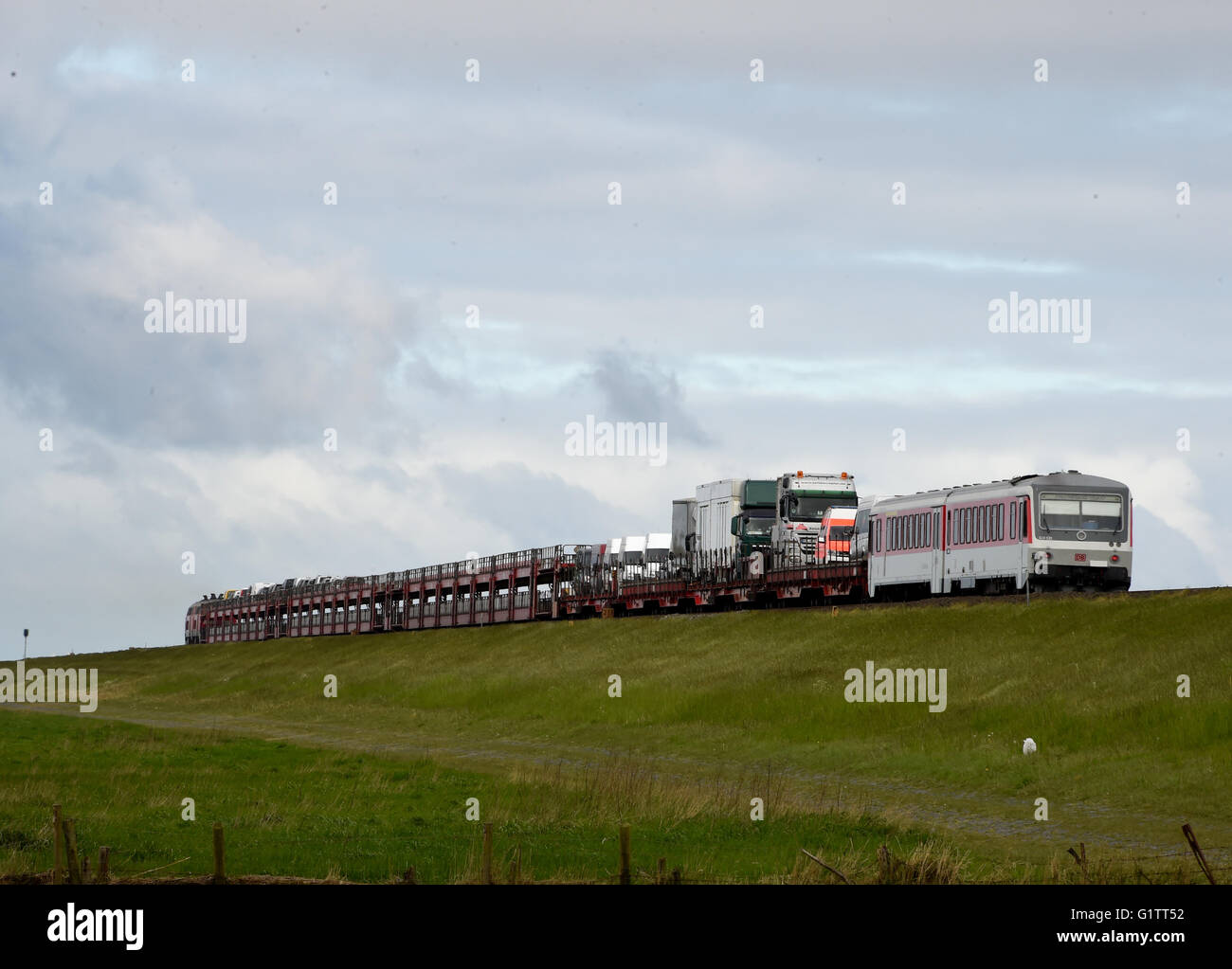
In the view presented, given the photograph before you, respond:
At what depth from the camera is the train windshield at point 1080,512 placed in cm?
4647

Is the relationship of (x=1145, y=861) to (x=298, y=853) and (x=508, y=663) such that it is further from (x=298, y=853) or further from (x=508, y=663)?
(x=508, y=663)

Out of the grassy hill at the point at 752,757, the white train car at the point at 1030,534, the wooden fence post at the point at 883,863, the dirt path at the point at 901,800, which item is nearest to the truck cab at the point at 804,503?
the grassy hill at the point at 752,757

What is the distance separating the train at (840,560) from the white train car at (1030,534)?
0.04 m

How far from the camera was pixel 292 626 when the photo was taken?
14075cm

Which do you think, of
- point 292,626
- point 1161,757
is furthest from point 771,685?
point 292,626

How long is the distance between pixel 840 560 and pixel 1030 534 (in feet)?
51.6

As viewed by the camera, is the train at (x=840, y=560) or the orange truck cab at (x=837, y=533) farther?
the orange truck cab at (x=837, y=533)

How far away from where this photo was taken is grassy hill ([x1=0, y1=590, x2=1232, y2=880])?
79.2 feet

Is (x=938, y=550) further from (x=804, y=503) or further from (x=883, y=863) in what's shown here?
(x=883, y=863)
